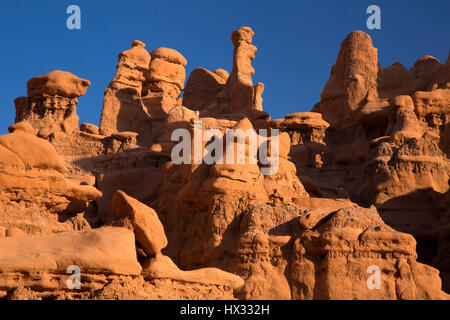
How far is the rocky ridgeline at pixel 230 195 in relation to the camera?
34.7ft

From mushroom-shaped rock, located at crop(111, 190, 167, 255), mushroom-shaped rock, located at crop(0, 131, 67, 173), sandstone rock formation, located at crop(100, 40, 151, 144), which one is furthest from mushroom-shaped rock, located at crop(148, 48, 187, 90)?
mushroom-shaped rock, located at crop(111, 190, 167, 255)

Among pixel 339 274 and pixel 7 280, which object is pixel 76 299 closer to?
pixel 7 280

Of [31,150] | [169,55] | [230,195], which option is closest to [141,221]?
[31,150]

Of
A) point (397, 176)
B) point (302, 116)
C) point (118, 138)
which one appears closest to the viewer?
point (397, 176)

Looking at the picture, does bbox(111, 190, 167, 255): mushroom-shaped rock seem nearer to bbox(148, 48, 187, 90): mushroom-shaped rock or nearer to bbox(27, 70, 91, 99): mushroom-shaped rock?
bbox(27, 70, 91, 99): mushroom-shaped rock

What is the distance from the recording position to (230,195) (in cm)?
1656

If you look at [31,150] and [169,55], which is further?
[169,55]

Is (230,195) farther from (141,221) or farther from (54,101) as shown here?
(54,101)

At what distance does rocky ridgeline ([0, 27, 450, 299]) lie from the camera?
10570 millimetres

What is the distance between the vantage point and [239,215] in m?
16.4

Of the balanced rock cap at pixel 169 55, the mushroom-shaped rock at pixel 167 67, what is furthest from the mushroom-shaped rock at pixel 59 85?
the balanced rock cap at pixel 169 55

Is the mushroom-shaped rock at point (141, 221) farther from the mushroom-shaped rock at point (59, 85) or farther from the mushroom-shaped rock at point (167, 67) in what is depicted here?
the mushroom-shaped rock at point (167, 67)

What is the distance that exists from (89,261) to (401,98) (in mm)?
21811
